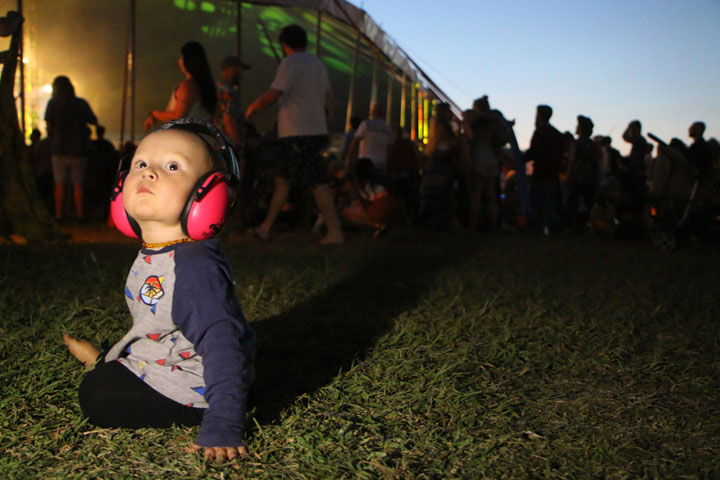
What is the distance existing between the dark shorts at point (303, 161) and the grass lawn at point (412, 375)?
155cm

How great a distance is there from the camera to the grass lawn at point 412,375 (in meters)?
1.90

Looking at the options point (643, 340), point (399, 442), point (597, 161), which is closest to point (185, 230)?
point (399, 442)

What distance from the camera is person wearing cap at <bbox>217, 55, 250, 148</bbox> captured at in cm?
663

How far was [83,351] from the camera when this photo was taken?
2.51 m

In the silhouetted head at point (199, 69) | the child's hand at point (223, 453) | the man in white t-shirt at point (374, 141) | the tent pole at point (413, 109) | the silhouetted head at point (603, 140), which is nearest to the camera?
the child's hand at point (223, 453)

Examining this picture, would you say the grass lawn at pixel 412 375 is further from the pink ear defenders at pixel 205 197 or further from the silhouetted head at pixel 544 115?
the silhouetted head at pixel 544 115

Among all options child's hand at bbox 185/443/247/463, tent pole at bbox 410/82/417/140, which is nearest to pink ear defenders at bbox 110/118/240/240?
child's hand at bbox 185/443/247/463

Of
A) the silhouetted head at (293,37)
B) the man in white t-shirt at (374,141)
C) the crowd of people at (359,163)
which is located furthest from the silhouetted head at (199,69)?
the man in white t-shirt at (374,141)

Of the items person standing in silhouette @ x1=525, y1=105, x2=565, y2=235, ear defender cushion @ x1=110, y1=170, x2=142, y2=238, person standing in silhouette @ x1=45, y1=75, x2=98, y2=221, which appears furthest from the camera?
person standing in silhouette @ x1=525, y1=105, x2=565, y2=235

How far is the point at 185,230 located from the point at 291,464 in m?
0.72

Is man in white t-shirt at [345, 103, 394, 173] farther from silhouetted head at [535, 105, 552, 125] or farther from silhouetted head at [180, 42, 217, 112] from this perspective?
silhouetted head at [180, 42, 217, 112]

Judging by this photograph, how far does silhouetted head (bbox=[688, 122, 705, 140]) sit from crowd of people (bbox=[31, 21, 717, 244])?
13mm

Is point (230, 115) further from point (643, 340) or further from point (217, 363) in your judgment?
point (217, 363)

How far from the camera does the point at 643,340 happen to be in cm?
347
